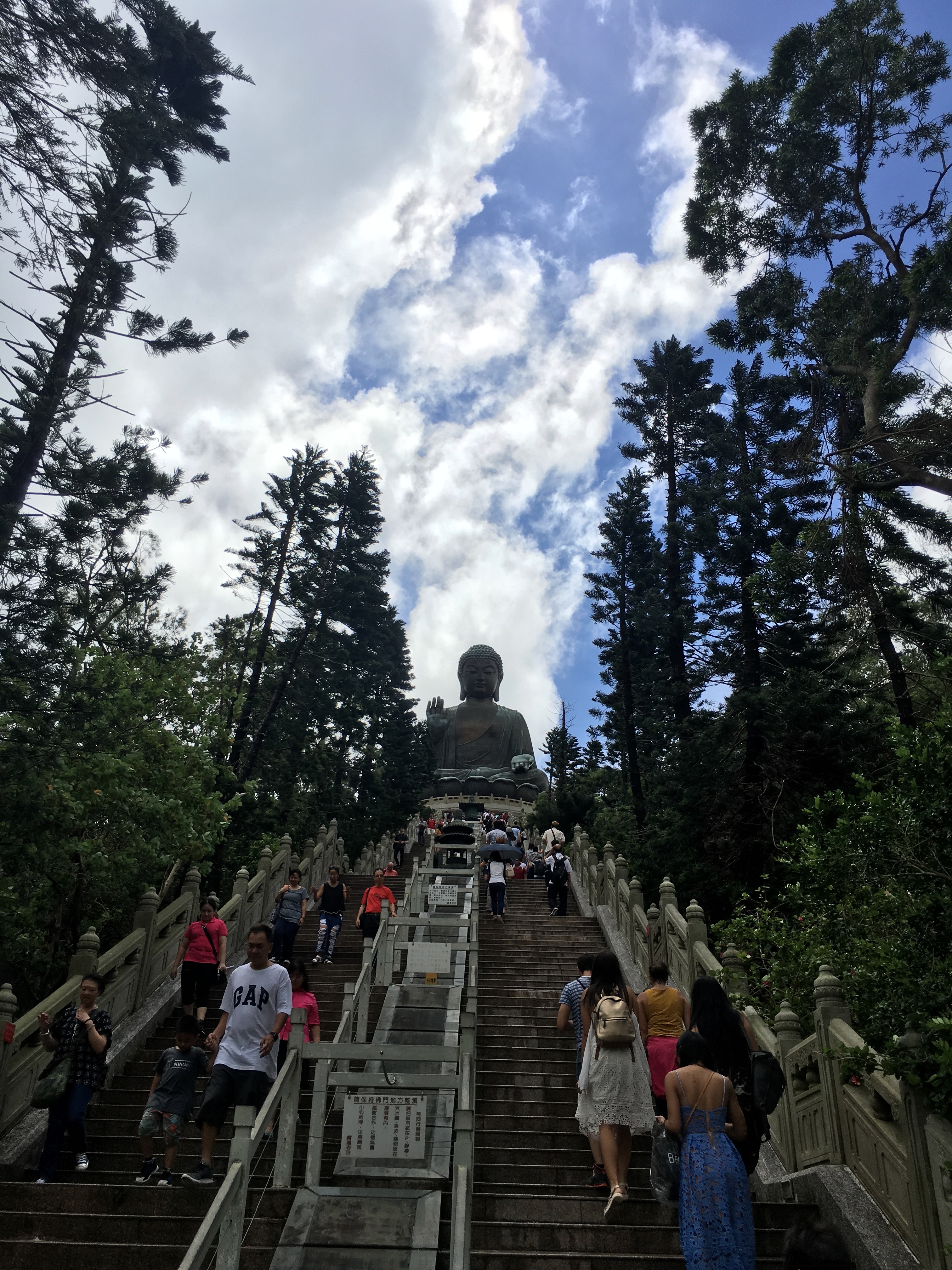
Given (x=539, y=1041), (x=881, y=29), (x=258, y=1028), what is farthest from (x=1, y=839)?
(x=881, y=29)

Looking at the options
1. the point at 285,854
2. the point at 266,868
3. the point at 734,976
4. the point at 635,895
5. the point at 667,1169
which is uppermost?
the point at 285,854

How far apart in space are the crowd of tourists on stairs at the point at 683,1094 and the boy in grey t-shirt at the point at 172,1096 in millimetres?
2292

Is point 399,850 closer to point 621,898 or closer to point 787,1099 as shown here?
point 621,898

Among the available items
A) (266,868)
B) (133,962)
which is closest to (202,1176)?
(133,962)

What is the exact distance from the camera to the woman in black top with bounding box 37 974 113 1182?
5766mm

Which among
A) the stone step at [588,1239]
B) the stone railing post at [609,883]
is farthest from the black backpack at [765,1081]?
the stone railing post at [609,883]

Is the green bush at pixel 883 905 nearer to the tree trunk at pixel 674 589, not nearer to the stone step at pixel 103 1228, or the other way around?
the stone step at pixel 103 1228

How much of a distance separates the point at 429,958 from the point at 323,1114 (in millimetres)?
3622

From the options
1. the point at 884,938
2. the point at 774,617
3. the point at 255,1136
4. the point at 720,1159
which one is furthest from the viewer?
the point at 774,617

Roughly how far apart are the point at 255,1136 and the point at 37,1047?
3.76m

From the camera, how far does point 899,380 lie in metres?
12.3

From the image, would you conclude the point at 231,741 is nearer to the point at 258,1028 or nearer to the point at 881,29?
the point at 258,1028

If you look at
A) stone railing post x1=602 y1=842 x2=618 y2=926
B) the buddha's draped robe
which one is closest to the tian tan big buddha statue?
the buddha's draped robe

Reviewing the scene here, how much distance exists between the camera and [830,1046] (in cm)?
575
